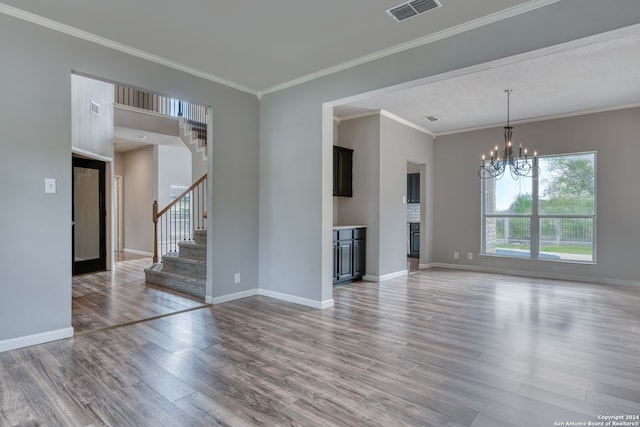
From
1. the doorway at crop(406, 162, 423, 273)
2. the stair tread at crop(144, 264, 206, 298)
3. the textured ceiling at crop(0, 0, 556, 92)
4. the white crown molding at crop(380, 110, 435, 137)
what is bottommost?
the stair tread at crop(144, 264, 206, 298)

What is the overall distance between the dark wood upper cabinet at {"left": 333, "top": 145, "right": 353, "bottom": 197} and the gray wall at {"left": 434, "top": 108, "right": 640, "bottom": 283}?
257 cm

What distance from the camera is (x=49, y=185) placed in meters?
3.09

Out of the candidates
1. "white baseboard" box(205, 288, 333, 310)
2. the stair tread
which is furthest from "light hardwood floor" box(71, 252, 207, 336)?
"white baseboard" box(205, 288, 333, 310)

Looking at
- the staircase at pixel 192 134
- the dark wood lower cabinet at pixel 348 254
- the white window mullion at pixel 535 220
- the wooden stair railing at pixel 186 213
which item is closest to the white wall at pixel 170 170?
the wooden stair railing at pixel 186 213

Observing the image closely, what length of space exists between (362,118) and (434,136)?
228 cm

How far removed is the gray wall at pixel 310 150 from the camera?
3066 millimetres

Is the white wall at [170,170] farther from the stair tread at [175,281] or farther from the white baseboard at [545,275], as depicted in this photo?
the white baseboard at [545,275]

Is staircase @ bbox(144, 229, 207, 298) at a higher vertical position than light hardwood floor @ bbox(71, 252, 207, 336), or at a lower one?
higher

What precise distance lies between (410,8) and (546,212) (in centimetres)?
524

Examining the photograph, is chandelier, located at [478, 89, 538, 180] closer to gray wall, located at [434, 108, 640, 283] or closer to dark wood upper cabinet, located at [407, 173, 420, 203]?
gray wall, located at [434, 108, 640, 283]

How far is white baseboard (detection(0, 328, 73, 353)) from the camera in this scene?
287 centimetres

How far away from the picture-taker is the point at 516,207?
6.75 metres

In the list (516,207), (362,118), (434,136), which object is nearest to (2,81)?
(362,118)

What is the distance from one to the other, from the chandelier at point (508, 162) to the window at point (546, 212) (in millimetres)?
139
